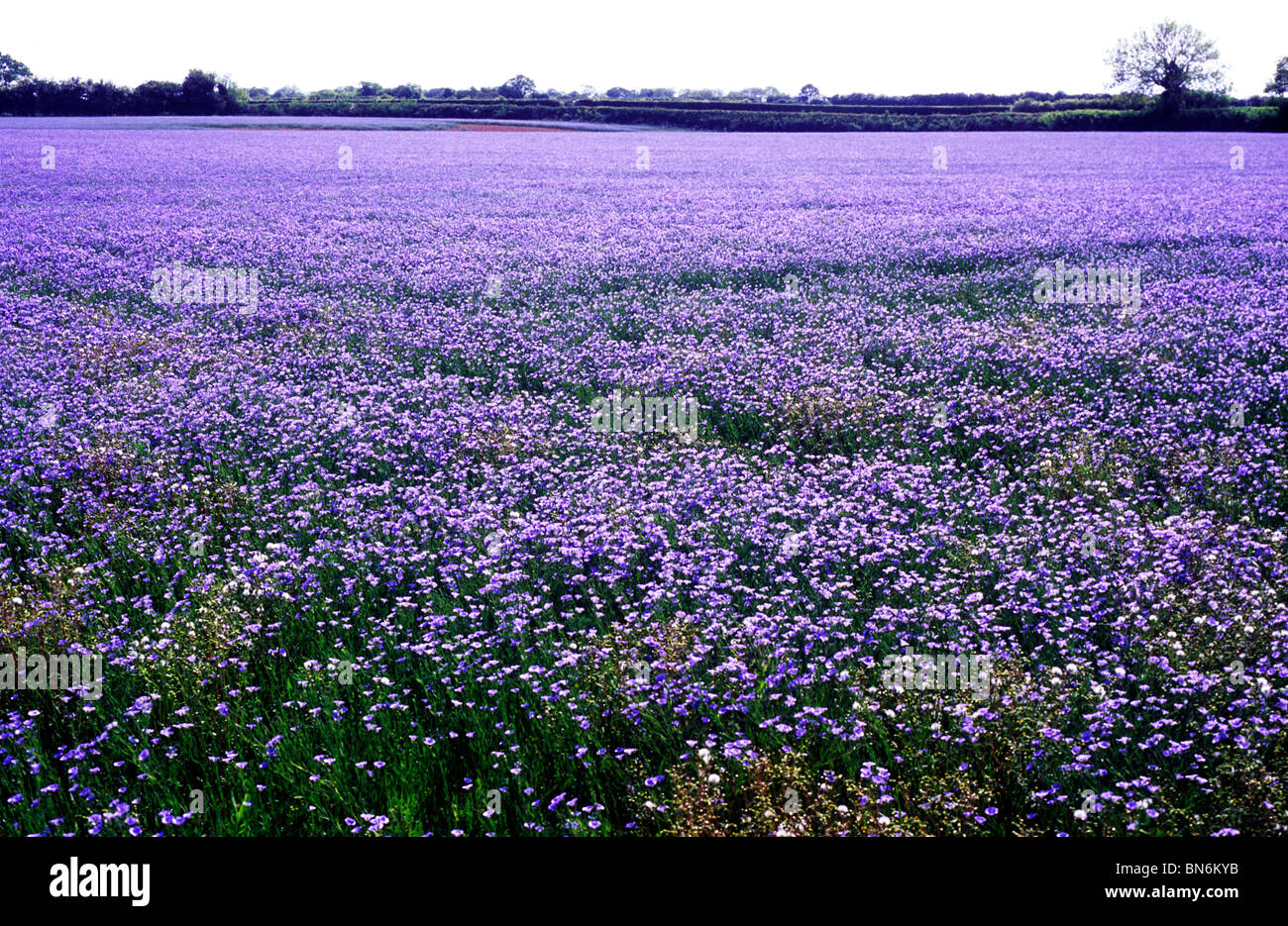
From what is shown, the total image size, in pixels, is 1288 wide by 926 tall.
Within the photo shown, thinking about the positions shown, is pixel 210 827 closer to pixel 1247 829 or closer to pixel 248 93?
pixel 1247 829

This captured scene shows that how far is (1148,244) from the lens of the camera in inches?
633

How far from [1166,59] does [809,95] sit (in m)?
48.4

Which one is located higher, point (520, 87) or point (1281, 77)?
point (520, 87)

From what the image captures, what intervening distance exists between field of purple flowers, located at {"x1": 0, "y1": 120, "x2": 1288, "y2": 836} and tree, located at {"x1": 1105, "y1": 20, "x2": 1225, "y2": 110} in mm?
25900

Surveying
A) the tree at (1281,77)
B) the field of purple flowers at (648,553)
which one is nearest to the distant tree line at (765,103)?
the tree at (1281,77)

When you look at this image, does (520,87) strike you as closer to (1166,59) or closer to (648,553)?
(1166,59)

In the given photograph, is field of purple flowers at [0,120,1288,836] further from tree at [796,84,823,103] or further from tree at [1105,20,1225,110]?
tree at [796,84,823,103]

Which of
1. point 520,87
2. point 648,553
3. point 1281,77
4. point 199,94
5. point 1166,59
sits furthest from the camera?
point 520,87

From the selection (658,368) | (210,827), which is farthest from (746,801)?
(658,368)

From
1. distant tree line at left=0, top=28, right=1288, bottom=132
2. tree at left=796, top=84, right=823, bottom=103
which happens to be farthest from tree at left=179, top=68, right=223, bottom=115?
tree at left=796, top=84, right=823, bottom=103

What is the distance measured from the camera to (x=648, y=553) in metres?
5.76

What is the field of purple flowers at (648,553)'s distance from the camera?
374 centimetres

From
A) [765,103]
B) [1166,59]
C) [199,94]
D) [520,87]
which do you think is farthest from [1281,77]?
[520,87]
